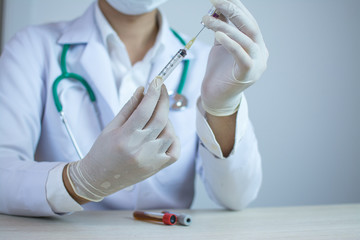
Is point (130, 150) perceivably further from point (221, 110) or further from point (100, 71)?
point (100, 71)

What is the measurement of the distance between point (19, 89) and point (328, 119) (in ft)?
4.45

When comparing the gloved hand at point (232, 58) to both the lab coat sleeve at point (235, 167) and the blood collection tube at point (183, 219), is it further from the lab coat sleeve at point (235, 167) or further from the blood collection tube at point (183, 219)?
the blood collection tube at point (183, 219)

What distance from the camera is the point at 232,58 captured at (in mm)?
796

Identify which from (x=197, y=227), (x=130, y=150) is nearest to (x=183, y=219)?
(x=197, y=227)

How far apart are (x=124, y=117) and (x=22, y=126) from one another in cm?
36

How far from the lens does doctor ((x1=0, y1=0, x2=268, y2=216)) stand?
2.35ft

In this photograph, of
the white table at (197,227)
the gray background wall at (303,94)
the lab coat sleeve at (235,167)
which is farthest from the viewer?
the gray background wall at (303,94)

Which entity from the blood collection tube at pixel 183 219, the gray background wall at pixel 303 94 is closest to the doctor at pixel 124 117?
the blood collection tube at pixel 183 219

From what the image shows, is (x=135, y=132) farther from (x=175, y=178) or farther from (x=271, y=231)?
(x=175, y=178)

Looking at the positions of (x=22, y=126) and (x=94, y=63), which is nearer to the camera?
(x=22, y=126)

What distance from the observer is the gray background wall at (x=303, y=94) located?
1.66 meters

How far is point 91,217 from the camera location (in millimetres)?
822

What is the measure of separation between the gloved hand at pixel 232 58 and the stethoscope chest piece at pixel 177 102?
253mm

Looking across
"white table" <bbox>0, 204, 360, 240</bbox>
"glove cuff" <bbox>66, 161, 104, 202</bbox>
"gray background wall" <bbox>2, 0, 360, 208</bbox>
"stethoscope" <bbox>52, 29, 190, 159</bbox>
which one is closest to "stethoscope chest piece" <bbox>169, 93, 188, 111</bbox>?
"stethoscope" <bbox>52, 29, 190, 159</bbox>
